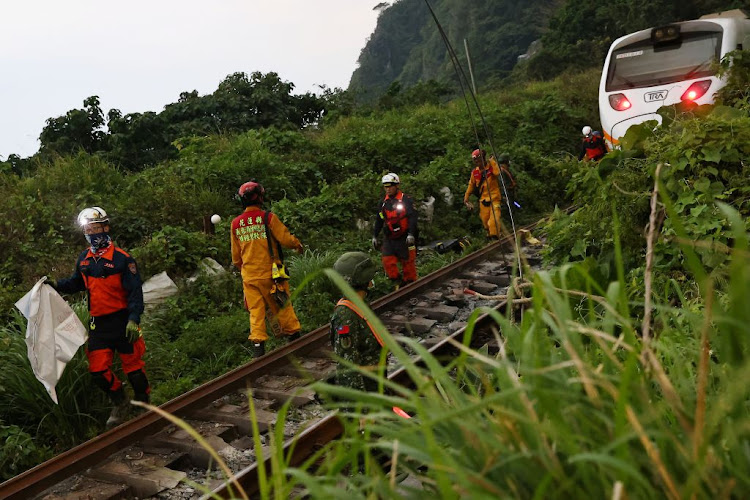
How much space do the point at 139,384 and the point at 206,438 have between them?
1.37 m

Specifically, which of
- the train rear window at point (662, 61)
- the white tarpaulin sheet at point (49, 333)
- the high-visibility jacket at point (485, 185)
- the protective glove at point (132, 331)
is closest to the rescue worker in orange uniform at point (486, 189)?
the high-visibility jacket at point (485, 185)

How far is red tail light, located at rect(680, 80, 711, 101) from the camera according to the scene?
976 cm

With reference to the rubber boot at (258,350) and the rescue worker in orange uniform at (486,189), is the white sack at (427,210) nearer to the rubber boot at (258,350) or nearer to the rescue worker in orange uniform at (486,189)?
the rescue worker in orange uniform at (486,189)

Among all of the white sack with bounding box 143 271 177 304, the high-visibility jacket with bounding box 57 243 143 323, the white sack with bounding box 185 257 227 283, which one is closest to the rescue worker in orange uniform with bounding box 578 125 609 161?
the white sack with bounding box 185 257 227 283

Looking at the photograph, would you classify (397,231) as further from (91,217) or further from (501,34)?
(501,34)

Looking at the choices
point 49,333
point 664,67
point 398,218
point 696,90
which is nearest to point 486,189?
point 398,218

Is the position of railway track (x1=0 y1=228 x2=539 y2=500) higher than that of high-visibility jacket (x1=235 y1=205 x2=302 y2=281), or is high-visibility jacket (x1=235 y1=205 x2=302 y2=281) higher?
high-visibility jacket (x1=235 y1=205 x2=302 y2=281)

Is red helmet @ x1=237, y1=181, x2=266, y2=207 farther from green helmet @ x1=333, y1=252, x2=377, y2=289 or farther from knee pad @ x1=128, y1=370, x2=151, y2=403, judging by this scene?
green helmet @ x1=333, y1=252, x2=377, y2=289

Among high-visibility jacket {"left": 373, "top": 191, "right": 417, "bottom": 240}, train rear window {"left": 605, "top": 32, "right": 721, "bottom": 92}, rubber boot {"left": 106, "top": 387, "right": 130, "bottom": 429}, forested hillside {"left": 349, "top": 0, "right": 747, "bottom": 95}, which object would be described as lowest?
rubber boot {"left": 106, "top": 387, "right": 130, "bottom": 429}

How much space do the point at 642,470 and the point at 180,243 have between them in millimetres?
9432

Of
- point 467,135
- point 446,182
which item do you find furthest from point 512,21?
point 446,182

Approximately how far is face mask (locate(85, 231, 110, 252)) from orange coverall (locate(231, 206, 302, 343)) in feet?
5.22

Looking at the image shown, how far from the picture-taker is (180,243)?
10.1m

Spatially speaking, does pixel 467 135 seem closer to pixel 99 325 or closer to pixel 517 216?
pixel 517 216
